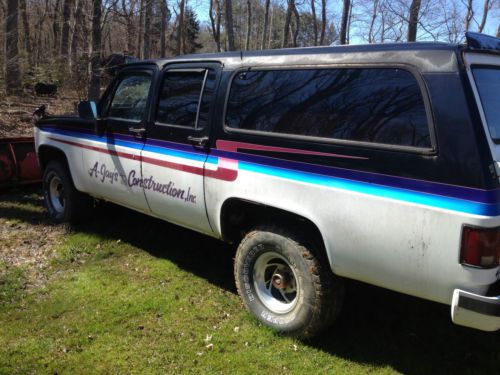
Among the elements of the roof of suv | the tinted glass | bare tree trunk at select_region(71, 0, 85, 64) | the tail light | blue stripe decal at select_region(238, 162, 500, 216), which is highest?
bare tree trunk at select_region(71, 0, 85, 64)

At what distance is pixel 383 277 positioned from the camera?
2922 mm

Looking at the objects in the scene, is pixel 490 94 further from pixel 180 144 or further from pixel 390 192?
pixel 180 144

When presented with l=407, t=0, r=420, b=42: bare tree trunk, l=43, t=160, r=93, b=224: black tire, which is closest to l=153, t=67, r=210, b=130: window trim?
l=43, t=160, r=93, b=224: black tire

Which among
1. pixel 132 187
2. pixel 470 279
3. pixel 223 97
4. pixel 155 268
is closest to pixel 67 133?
pixel 132 187

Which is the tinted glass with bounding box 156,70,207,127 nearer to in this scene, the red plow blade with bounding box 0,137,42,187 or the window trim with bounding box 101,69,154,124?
the window trim with bounding box 101,69,154,124

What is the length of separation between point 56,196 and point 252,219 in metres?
3.42

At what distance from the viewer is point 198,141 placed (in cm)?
397

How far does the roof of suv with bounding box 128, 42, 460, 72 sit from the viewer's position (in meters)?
Result: 2.68

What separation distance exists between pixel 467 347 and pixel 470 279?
126 cm

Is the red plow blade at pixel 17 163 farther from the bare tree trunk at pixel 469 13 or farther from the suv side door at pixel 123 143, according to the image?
the bare tree trunk at pixel 469 13

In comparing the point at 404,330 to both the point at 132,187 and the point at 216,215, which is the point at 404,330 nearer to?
the point at 216,215

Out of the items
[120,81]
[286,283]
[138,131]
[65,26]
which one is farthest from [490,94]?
[65,26]

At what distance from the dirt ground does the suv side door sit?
6403 millimetres

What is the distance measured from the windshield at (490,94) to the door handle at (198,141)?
2.05m
